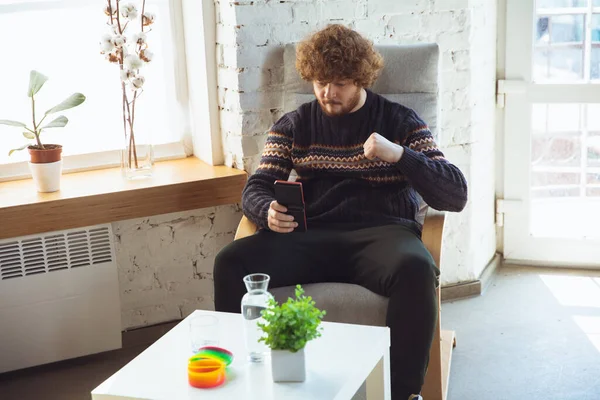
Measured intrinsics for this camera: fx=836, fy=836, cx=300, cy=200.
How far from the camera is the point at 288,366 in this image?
1735 mm

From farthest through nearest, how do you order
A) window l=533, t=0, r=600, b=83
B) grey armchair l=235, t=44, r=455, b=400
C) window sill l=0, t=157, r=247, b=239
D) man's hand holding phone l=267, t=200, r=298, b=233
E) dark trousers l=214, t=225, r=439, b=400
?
window l=533, t=0, r=600, b=83, window sill l=0, t=157, r=247, b=239, man's hand holding phone l=267, t=200, r=298, b=233, grey armchair l=235, t=44, r=455, b=400, dark trousers l=214, t=225, r=439, b=400

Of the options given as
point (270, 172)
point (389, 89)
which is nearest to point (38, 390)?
point (270, 172)

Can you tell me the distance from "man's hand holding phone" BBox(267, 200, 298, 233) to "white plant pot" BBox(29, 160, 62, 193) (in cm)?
77

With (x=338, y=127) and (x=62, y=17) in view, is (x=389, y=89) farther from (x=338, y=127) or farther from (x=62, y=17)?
(x=62, y=17)

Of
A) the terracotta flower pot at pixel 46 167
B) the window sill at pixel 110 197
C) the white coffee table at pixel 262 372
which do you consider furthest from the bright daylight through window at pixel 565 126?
the terracotta flower pot at pixel 46 167

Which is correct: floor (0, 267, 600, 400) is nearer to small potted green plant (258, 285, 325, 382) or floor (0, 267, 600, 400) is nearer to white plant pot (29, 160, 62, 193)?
white plant pot (29, 160, 62, 193)

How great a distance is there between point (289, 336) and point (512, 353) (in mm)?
1320

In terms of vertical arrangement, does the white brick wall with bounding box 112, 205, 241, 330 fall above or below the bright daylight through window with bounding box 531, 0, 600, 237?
below

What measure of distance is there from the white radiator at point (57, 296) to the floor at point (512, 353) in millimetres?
84

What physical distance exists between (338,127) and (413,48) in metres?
0.40

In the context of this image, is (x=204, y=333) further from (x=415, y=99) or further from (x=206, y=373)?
(x=415, y=99)

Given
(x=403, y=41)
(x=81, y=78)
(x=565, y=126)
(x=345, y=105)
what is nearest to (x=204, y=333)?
(x=345, y=105)

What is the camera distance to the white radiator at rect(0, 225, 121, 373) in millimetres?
2705

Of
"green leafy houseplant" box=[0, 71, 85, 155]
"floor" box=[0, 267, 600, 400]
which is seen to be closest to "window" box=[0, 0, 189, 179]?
"green leafy houseplant" box=[0, 71, 85, 155]
